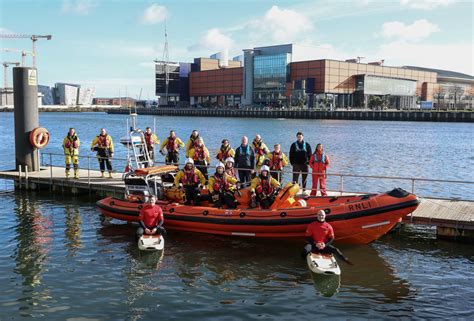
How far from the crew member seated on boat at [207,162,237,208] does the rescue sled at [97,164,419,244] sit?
249 millimetres

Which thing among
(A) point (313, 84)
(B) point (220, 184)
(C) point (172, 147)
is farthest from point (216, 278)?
(A) point (313, 84)

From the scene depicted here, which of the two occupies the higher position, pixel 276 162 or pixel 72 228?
pixel 276 162

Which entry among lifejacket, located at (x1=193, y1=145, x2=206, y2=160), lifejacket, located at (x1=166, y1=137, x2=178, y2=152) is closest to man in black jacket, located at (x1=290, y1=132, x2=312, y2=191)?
lifejacket, located at (x1=193, y1=145, x2=206, y2=160)

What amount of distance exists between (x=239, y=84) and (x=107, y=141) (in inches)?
4799

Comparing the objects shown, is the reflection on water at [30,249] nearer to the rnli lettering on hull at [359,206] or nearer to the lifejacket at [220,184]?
the lifejacket at [220,184]

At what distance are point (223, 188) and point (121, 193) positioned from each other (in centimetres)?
588

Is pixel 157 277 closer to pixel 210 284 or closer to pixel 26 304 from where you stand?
pixel 210 284

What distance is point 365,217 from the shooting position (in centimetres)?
1159

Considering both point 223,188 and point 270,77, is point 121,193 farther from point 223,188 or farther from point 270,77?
point 270,77

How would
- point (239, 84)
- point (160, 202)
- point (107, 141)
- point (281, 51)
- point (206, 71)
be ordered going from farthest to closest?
point (206, 71) → point (239, 84) → point (281, 51) → point (107, 141) → point (160, 202)

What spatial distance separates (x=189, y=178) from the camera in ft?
44.2

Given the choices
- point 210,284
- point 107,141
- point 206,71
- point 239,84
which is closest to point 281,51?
point 239,84

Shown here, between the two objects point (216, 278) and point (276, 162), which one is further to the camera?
point (276, 162)

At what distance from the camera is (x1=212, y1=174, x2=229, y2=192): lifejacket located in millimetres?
12945
